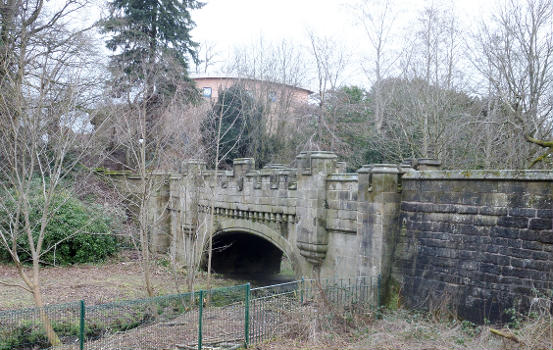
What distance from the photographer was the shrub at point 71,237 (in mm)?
17578

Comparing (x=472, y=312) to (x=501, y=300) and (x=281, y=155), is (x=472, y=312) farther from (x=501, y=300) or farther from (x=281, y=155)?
(x=281, y=155)

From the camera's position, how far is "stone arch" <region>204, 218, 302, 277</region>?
13.7 meters

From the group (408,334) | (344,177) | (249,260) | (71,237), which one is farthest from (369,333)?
(71,237)

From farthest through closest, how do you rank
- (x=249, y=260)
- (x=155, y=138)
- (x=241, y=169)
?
1. (x=249, y=260)
2. (x=241, y=169)
3. (x=155, y=138)

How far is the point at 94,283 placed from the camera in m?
15.7

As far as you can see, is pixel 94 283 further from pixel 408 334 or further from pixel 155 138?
pixel 408 334

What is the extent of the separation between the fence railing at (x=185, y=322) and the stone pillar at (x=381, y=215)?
359mm

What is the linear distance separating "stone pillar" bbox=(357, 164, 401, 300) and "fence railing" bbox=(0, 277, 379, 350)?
359 millimetres

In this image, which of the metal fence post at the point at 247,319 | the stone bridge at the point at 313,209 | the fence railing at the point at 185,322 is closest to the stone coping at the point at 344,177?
the stone bridge at the point at 313,209

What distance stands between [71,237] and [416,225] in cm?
1328

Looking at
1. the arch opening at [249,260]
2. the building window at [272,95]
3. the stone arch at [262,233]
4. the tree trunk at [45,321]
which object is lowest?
the arch opening at [249,260]

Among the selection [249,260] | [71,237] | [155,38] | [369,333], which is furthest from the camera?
[155,38]

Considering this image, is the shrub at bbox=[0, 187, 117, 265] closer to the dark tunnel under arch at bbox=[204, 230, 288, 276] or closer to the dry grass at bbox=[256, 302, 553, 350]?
the dark tunnel under arch at bbox=[204, 230, 288, 276]

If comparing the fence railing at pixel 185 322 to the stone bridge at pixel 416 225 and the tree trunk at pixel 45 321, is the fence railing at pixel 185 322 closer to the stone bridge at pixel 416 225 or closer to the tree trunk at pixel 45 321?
the tree trunk at pixel 45 321
